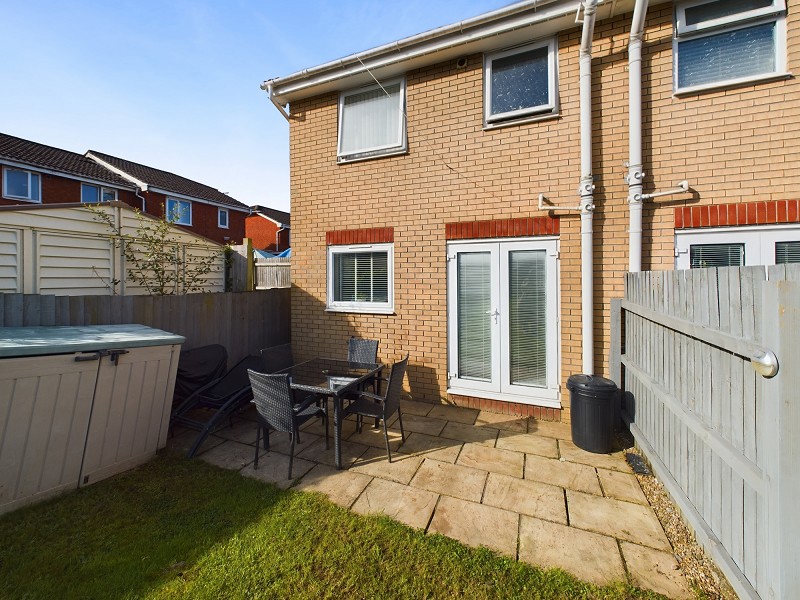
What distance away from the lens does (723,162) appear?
3848 millimetres

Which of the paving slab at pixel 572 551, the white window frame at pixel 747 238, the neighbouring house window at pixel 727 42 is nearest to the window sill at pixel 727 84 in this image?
the neighbouring house window at pixel 727 42

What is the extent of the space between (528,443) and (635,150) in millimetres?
3740

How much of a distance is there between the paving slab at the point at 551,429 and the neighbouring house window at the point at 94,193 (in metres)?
19.4

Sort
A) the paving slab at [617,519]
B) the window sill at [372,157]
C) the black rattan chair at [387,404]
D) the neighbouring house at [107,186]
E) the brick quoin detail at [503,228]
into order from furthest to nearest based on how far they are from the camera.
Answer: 1. the neighbouring house at [107,186]
2. the window sill at [372,157]
3. the brick quoin detail at [503,228]
4. the black rattan chair at [387,404]
5. the paving slab at [617,519]

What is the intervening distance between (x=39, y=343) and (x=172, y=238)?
422 centimetres

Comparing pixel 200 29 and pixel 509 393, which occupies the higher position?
pixel 200 29

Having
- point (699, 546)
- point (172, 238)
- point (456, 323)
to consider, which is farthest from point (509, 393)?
point (172, 238)

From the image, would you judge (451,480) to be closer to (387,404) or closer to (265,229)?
(387,404)

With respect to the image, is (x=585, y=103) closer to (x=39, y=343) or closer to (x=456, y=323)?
(x=456, y=323)

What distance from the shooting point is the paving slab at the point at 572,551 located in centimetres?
220

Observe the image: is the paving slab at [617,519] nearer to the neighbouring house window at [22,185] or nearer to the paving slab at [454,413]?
the paving slab at [454,413]

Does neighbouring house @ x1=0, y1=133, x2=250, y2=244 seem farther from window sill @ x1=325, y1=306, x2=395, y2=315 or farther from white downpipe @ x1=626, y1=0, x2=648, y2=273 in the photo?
Result: white downpipe @ x1=626, y1=0, x2=648, y2=273

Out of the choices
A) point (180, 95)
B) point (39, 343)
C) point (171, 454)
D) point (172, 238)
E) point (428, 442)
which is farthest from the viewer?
point (172, 238)

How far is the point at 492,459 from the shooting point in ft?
11.9
